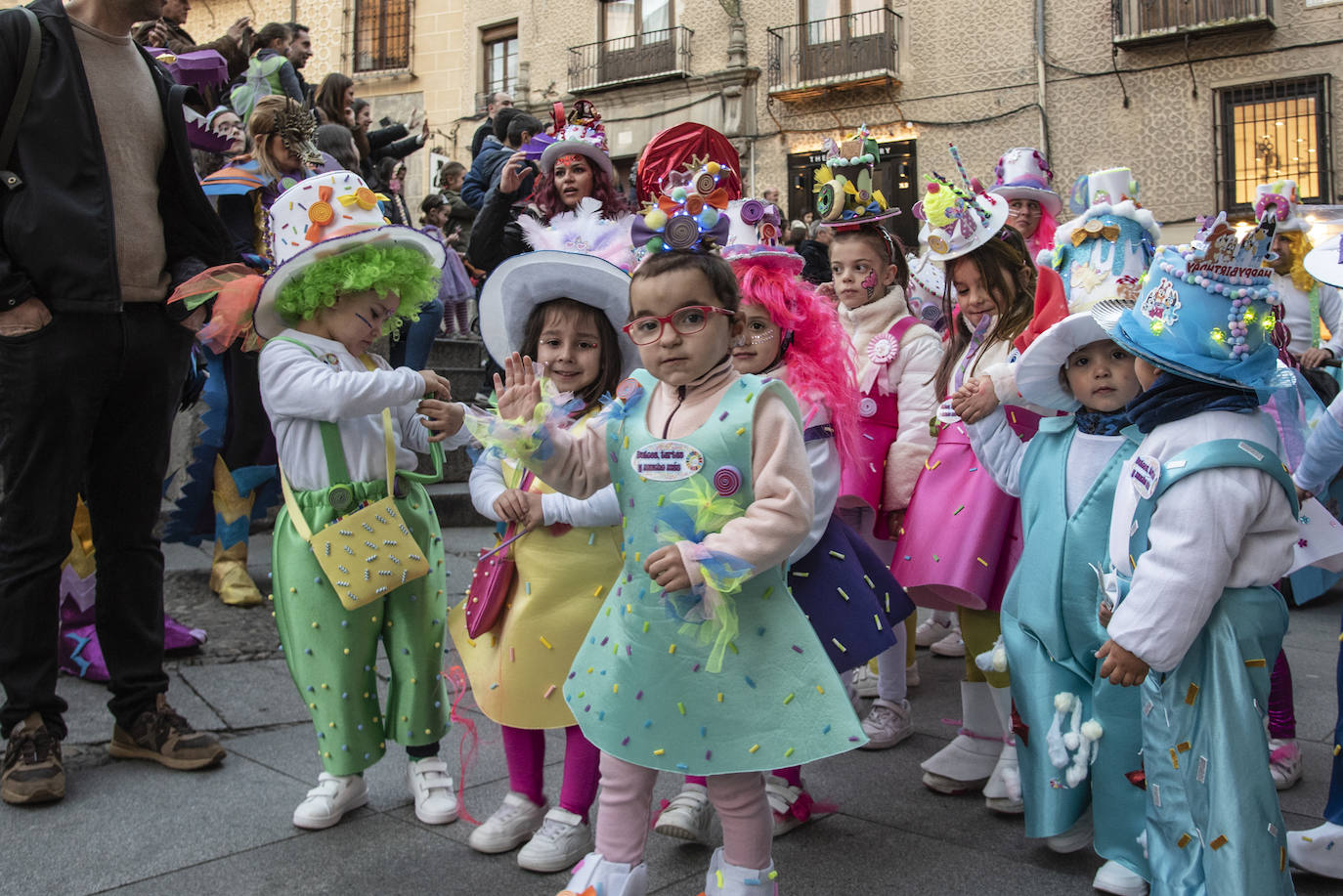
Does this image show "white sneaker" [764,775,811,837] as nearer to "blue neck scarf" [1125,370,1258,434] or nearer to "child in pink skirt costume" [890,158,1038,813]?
"child in pink skirt costume" [890,158,1038,813]

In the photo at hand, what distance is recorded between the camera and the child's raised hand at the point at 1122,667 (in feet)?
7.26

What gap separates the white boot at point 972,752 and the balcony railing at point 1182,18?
1442cm

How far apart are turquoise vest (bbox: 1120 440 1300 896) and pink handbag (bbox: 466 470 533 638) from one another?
1.55 meters

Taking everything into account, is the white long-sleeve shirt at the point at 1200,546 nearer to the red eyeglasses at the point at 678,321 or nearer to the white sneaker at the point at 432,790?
the red eyeglasses at the point at 678,321

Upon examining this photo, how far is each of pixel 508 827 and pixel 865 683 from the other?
6.15 feet

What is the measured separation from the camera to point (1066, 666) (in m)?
2.71

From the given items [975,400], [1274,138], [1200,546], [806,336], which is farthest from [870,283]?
[1274,138]

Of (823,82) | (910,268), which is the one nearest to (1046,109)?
(823,82)

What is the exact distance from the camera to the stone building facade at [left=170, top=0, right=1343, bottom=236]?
582 inches

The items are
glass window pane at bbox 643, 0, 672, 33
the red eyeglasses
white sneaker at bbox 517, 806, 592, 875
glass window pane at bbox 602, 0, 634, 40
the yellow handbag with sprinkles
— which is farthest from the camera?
glass window pane at bbox 602, 0, 634, 40

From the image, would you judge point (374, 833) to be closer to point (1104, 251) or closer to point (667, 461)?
point (667, 461)

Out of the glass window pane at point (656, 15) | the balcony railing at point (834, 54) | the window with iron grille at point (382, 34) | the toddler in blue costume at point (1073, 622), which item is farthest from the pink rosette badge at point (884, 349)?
the window with iron grille at point (382, 34)

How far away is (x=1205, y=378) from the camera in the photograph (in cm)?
226

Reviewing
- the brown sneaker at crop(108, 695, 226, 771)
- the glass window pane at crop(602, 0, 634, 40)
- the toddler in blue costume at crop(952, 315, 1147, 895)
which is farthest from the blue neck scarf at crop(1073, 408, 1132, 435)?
the glass window pane at crop(602, 0, 634, 40)
